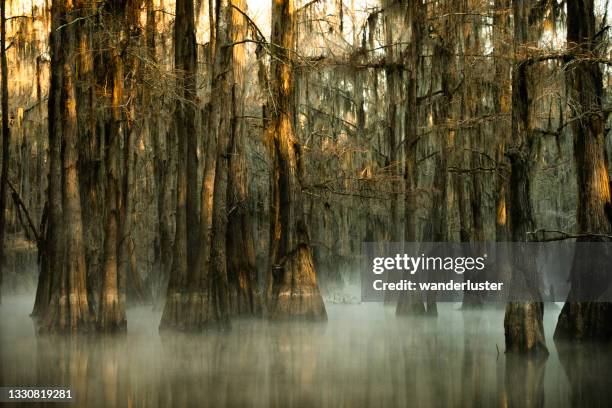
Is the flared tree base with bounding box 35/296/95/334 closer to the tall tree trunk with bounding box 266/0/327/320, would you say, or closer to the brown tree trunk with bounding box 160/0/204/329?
the brown tree trunk with bounding box 160/0/204/329

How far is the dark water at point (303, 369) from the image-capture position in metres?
10.2

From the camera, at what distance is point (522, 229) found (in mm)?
13797

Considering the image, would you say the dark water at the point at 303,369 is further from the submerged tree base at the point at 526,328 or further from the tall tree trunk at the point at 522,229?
the tall tree trunk at the point at 522,229

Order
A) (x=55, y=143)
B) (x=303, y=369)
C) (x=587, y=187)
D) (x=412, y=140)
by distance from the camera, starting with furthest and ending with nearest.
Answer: (x=412, y=140)
(x=55, y=143)
(x=587, y=187)
(x=303, y=369)

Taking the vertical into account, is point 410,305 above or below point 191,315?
below

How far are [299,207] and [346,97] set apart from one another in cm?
874

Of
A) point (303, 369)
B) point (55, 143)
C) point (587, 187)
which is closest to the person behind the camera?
point (303, 369)

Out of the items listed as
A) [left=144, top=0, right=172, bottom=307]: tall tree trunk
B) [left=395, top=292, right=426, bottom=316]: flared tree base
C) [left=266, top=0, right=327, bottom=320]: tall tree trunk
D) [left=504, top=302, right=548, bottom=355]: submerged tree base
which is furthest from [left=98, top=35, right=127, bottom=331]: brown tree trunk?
[left=395, top=292, right=426, bottom=316]: flared tree base

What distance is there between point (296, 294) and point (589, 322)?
7153mm

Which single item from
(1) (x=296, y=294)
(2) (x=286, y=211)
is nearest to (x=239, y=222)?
(2) (x=286, y=211)

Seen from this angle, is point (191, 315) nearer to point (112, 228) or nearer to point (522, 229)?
point (112, 228)

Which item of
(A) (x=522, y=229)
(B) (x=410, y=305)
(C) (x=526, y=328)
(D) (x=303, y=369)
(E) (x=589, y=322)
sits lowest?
(B) (x=410, y=305)

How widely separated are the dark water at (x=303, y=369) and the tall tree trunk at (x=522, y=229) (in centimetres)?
43

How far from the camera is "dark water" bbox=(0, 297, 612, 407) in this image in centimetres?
1016
